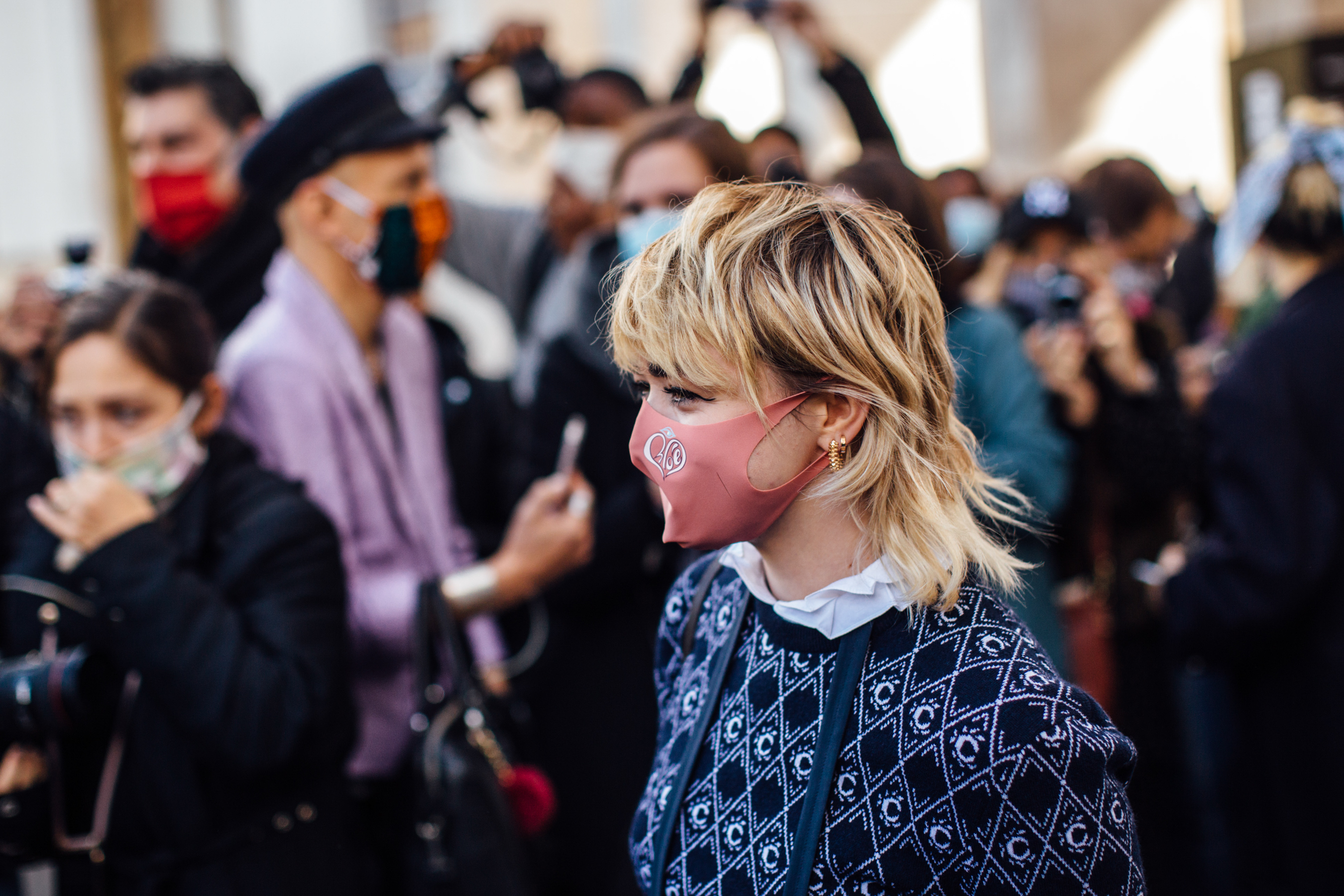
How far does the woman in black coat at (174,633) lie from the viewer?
1982 millimetres

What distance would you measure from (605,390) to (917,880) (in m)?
1.81

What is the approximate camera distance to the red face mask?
134 inches

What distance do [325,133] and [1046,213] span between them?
8.10 ft

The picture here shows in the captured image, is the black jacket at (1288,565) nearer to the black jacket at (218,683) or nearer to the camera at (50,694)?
the black jacket at (218,683)

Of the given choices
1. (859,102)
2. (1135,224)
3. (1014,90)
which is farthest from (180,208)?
(1014,90)

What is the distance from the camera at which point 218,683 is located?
1969 mm

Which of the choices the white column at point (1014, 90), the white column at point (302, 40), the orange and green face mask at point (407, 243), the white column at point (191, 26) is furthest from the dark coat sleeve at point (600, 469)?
the white column at point (1014, 90)

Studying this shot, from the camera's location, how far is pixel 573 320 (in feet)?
9.80

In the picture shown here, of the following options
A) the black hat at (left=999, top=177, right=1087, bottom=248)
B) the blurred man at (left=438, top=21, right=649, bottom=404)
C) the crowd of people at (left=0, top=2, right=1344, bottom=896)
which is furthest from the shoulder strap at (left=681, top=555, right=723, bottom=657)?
the black hat at (left=999, top=177, right=1087, bottom=248)

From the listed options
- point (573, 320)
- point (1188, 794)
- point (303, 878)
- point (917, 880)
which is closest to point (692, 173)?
point (573, 320)

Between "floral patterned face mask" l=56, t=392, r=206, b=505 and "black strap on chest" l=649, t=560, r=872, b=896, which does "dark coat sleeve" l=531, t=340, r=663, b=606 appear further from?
"black strap on chest" l=649, t=560, r=872, b=896

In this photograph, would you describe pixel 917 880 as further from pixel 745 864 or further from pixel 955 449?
pixel 955 449

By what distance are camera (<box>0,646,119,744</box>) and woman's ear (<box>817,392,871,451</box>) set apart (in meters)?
1.36

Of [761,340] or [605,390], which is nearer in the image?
[761,340]
